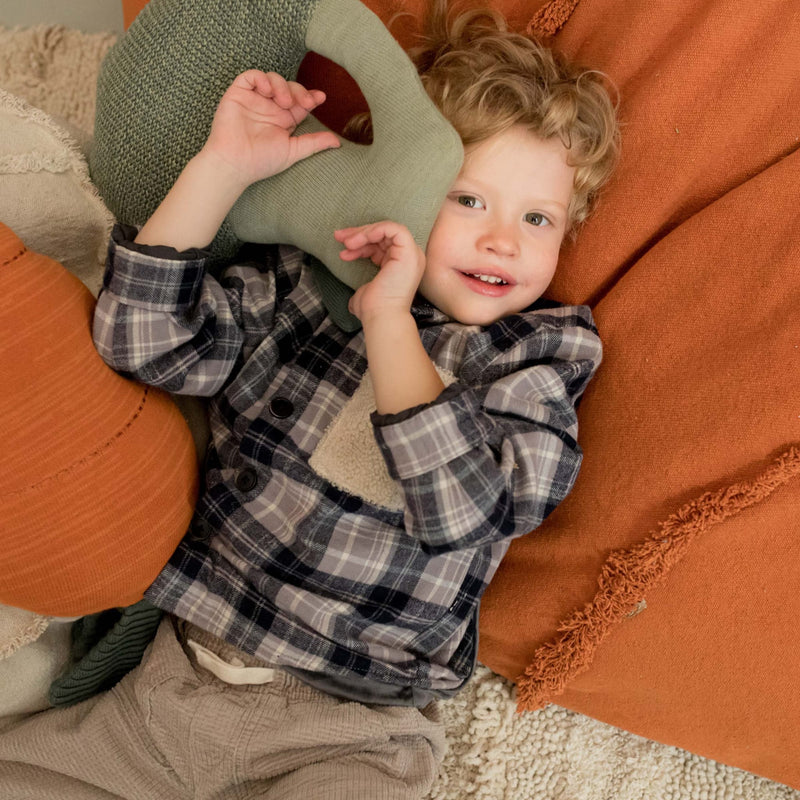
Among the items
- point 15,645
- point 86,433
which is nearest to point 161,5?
point 86,433

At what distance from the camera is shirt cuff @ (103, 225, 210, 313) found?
2.64 feet

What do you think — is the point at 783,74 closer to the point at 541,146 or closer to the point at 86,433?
the point at 541,146

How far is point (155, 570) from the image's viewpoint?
91 centimetres

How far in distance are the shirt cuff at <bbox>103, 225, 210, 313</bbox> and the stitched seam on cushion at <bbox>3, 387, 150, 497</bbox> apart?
0.13m

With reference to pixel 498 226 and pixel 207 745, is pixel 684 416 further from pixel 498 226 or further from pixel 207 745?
pixel 207 745

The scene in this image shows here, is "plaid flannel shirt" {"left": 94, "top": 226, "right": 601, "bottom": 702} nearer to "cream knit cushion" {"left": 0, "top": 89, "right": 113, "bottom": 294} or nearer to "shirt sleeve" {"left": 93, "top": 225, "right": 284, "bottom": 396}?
"shirt sleeve" {"left": 93, "top": 225, "right": 284, "bottom": 396}

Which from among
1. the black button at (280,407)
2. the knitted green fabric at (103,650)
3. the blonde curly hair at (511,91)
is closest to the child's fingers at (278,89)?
the blonde curly hair at (511,91)

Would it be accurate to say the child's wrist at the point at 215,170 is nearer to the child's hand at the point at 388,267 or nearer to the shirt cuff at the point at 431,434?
the child's hand at the point at 388,267

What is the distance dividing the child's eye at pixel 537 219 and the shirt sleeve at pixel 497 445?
131mm

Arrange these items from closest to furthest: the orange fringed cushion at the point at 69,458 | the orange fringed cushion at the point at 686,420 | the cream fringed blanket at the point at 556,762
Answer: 1. the orange fringed cushion at the point at 69,458
2. the orange fringed cushion at the point at 686,420
3. the cream fringed blanket at the point at 556,762

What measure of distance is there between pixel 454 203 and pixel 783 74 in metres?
0.46

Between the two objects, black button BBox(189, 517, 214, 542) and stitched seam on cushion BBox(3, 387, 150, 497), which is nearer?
stitched seam on cushion BBox(3, 387, 150, 497)

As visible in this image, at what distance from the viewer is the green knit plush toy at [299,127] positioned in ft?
2.70

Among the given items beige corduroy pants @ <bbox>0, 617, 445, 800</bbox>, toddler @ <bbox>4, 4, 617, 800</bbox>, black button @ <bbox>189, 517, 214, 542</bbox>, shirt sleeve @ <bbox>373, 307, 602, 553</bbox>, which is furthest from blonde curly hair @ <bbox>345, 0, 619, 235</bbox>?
beige corduroy pants @ <bbox>0, 617, 445, 800</bbox>
